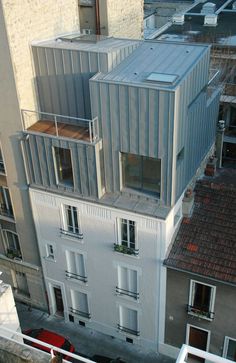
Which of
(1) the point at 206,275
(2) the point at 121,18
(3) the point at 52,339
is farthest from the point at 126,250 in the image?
(2) the point at 121,18

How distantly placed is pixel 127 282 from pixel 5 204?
32.3ft

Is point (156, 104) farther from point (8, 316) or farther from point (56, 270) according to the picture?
point (56, 270)

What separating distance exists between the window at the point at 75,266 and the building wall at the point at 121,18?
14.8 m

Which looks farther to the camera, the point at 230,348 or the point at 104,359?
the point at 104,359

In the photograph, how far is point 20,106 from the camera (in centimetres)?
2478

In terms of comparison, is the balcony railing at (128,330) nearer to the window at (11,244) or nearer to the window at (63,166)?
the window at (11,244)

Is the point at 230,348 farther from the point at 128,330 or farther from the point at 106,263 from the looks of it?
the point at 106,263

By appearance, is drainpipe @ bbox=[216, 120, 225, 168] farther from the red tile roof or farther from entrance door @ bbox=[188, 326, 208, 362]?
entrance door @ bbox=[188, 326, 208, 362]

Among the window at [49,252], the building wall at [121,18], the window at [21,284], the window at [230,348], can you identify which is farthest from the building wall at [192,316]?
the building wall at [121,18]

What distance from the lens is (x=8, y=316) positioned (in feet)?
60.4

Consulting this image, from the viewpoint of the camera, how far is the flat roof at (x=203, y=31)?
4553 centimetres

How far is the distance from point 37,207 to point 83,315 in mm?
8826

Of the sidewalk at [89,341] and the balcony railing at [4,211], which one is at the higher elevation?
the balcony railing at [4,211]

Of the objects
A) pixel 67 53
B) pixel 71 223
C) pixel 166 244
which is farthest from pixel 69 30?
pixel 166 244
